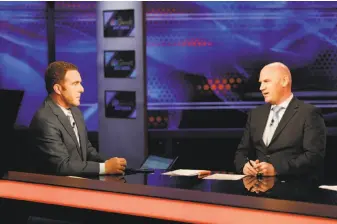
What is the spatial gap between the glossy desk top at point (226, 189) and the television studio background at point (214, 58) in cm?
396

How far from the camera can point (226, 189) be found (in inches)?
131

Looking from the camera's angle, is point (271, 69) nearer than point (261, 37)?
Yes

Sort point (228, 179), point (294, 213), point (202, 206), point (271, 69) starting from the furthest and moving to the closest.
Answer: point (271, 69) → point (228, 179) → point (202, 206) → point (294, 213)

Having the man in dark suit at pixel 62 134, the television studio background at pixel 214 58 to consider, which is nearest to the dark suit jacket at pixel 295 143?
the man in dark suit at pixel 62 134

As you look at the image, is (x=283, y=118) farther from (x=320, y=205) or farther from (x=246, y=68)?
(x=246, y=68)

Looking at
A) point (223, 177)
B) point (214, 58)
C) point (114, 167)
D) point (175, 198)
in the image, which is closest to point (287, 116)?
point (223, 177)

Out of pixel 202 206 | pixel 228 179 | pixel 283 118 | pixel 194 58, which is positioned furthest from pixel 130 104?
pixel 202 206

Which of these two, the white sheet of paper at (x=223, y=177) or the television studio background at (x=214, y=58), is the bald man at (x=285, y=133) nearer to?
the white sheet of paper at (x=223, y=177)

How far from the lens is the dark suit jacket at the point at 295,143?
4293 millimetres

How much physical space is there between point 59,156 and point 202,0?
171 inches

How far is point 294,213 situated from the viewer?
8.96 feet

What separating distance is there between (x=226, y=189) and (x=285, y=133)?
4.06 ft

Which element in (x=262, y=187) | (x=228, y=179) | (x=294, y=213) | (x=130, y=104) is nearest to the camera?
(x=294, y=213)

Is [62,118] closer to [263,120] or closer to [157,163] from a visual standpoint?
[157,163]
